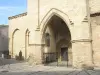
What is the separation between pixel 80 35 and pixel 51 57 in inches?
237

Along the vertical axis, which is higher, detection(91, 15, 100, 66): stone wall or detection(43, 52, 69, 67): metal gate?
detection(91, 15, 100, 66): stone wall

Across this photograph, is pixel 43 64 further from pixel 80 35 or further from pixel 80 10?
pixel 80 10

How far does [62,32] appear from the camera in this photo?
21219 millimetres

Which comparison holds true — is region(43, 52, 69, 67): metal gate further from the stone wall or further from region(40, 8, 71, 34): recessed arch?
the stone wall

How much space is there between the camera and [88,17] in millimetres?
15453

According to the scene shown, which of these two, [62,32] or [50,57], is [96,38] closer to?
[62,32]

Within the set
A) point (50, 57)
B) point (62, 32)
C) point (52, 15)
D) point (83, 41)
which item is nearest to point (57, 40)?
point (62, 32)

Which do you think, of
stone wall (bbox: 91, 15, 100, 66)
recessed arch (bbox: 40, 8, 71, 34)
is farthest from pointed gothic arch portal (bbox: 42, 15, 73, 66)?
stone wall (bbox: 91, 15, 100, 66)

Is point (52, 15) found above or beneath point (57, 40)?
above

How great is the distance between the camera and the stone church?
598 inches

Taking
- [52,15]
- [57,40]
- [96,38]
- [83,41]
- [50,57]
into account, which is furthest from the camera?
[57,40]

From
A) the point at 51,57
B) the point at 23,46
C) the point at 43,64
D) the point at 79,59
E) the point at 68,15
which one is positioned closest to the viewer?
the point at 79,59

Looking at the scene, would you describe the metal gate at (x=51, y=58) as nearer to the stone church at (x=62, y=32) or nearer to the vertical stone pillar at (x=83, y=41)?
the stone church at (x=62, y=32)

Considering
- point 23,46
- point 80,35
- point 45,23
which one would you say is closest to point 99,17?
point 80,35
